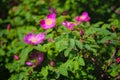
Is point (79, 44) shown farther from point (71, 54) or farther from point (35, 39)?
point (35, 39)

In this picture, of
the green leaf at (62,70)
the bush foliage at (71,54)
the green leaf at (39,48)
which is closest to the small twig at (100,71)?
the bush foliage at (71,54)

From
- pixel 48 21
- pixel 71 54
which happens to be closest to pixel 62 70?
pixel 71 54

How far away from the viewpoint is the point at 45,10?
3916 millimetres

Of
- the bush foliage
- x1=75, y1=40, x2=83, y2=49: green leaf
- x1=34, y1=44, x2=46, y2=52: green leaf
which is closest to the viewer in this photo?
x1=75, y1=40, x2=83, y2=49: green leaf

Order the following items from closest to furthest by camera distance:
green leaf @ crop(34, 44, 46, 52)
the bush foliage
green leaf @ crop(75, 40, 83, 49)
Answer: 1. green leaf @ crop(75, 40, 83, 49)
2. the bush foliage
3. green leaf @ crop(34, 44, 46, 52)

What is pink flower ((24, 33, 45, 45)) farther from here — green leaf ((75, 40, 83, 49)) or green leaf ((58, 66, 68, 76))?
green leaf ((75, 40, 83, 49))

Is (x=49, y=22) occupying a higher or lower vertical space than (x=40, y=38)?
higher

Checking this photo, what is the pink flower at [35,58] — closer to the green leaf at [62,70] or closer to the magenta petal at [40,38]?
the magenta petal at [40,38]

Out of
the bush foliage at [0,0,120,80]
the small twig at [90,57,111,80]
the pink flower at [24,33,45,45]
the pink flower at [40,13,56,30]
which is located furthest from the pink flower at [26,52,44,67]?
the small twig at [90,57,111,80]

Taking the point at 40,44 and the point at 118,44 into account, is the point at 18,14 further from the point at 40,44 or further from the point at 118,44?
the point at 118,44

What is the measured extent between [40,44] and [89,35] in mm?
504

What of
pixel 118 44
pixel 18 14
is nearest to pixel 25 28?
pixel 18 14

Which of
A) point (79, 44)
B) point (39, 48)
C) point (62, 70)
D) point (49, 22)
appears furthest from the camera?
point (49, 22)

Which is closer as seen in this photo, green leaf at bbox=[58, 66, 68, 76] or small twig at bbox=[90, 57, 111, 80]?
green leaf at bbox=[58, 66, 68, 76]
